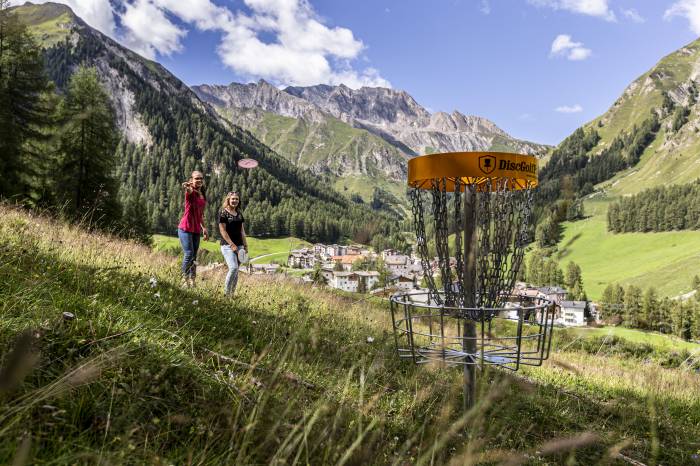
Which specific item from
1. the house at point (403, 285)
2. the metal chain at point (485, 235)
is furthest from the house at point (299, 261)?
the metal chain at point (485, 235)

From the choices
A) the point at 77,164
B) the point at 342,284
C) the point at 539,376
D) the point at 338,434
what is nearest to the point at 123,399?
the point at 338,434

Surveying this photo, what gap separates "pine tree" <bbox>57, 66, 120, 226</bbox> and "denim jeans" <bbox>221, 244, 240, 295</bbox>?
2603 cm

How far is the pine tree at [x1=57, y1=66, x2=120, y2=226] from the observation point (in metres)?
30.7

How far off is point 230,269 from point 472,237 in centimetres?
534

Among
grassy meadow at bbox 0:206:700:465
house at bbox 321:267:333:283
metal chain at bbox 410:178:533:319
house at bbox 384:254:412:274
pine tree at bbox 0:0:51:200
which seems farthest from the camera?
pine tree at bbox 0:0:51:200

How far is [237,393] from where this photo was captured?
311 centimetres

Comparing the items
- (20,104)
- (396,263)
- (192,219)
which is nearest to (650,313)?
(396,263)

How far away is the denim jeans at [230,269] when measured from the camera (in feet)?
24.9

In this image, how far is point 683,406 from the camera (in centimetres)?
741

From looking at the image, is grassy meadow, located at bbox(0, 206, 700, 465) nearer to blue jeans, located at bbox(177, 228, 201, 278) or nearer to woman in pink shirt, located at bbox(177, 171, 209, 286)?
blue jeans, located at bbox(177, 228, 201, 278)

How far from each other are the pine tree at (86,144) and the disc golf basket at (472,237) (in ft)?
104

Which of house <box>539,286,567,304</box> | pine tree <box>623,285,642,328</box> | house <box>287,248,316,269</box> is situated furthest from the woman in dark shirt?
pine tree <box>623,285,642,328</box>

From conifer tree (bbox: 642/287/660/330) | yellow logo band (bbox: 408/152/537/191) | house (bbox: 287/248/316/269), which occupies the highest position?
yellow logo band (bbox: 408/152/537/191)

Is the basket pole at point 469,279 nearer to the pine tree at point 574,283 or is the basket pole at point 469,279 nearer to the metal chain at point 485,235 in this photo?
the metal chain at point 485,235
